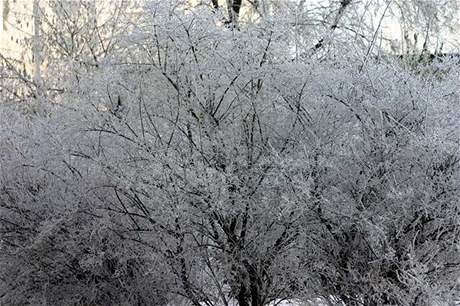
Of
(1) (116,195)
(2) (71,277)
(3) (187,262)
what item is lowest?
(2) (71,277)

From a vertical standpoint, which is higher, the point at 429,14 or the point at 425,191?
the point at 429,14

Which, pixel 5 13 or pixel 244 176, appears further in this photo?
pixel 5 13

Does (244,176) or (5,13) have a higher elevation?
(5,13)

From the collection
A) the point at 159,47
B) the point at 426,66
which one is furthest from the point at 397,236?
the point at 159,47

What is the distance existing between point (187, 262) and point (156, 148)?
0.96 m

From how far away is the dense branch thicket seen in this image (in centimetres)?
500

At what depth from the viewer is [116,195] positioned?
19.1ft

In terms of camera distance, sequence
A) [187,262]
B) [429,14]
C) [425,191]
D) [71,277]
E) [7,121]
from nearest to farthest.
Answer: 1. [425,191]
2. [187,262]
3. [71,277]
4. [7,121]
5. [429,14]

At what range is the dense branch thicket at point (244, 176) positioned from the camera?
500 cm

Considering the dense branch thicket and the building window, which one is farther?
the building window

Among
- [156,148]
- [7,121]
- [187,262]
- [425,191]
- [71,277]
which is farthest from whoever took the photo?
[7,121]

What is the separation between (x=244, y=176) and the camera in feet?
17.7

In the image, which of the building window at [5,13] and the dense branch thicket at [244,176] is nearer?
the dense branch thicket at [244,176]

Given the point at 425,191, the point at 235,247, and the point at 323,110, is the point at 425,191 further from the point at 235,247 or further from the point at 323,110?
the point at 235,247
